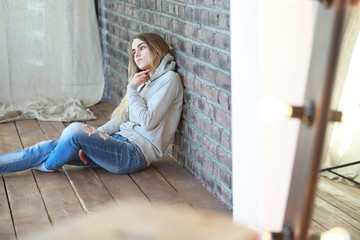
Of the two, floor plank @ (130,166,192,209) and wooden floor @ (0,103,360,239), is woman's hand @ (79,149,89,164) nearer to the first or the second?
wooden floor @ (0,103,360,239)

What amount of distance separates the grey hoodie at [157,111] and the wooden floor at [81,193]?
0.16 m

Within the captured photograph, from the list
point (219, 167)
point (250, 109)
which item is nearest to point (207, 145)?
point (219, 167)

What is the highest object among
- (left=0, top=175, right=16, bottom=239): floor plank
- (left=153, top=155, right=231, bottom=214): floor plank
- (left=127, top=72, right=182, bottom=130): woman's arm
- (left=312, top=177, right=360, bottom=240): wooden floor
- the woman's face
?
the woman's face

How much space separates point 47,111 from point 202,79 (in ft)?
6.13

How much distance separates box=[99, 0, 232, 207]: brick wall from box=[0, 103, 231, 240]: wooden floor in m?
0.10

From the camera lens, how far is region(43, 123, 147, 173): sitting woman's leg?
2.71 meters

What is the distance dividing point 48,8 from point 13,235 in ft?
8.39

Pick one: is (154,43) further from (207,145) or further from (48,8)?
(48,8)

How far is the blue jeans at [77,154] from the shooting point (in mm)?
2719

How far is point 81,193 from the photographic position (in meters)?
2.58

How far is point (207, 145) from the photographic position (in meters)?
2.61

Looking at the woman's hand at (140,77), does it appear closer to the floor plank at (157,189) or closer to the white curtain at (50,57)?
the floor plank at (157,189)

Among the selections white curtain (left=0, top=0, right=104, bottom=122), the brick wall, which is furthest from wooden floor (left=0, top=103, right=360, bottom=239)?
white curtain (left=0, top=0, right=104, bottom=122)

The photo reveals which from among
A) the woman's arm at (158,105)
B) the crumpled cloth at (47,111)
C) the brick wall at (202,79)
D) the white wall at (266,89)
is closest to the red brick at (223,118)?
the brick wall at (202,79)
